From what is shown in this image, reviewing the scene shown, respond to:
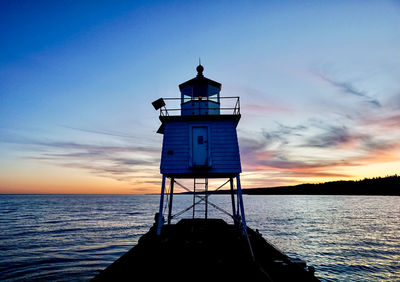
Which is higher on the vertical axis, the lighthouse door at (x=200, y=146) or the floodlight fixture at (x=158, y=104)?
the floodlight fixture at (x=158, y=104)

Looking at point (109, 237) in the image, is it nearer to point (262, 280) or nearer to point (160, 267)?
point (160, 267)

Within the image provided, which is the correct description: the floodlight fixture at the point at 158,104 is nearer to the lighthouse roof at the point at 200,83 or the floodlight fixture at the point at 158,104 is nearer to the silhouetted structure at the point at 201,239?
the silhouetted structure at the point at 201,239

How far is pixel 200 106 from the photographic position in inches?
561

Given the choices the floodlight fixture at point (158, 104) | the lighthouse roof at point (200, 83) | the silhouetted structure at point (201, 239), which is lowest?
the silhouetted structure at point (201, 239)

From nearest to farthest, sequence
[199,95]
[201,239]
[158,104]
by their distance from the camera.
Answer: [201,239], [158,104], [199,95]

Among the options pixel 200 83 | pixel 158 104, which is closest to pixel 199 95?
pixel 200 83

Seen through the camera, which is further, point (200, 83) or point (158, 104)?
point (200, 83)

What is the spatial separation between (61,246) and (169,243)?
1767 centimetres

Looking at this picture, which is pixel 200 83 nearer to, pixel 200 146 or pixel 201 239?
pixel 200 146

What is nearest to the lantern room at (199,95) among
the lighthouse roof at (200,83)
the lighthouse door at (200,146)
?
the lighthouse roof at (200,83)

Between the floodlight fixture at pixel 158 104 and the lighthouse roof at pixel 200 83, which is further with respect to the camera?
the lighthouse roof at pixel 200 83

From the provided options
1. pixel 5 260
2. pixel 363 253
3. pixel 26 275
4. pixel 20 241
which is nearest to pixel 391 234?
pixel 363 253

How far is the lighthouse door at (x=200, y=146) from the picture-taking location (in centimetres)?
1290

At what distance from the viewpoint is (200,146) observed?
13.2 meters
